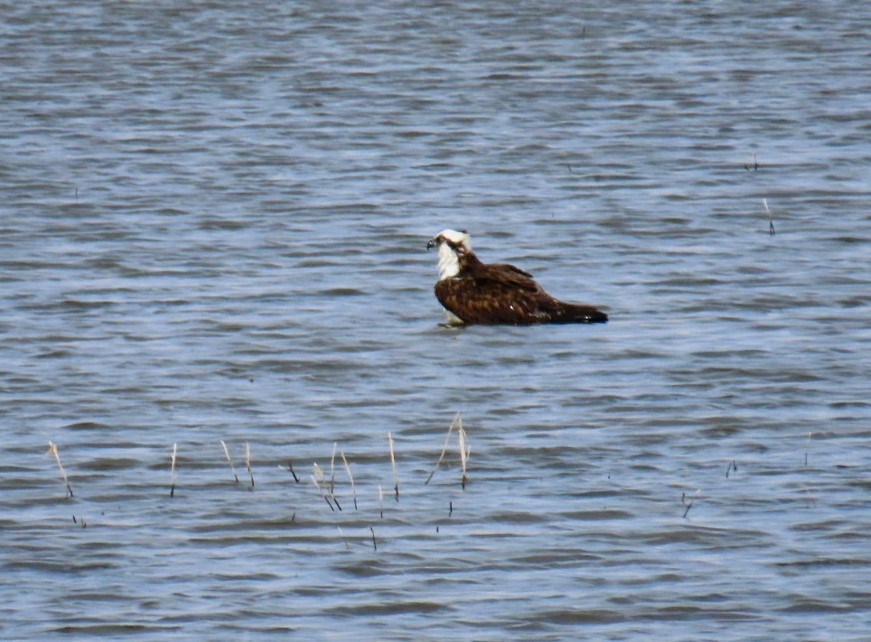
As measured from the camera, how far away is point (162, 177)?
20.2 metres

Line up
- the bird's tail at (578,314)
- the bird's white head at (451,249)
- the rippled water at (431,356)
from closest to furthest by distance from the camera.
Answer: the rippled water at (431,356) → the bird's tail at (578,314) → the bird's white head at (451,249)

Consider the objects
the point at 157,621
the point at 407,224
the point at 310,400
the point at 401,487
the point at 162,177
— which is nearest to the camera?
the point at 157,621

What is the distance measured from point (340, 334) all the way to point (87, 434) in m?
2.96

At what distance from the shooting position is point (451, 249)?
14.3m

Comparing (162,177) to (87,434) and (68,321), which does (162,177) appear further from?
(87,434)

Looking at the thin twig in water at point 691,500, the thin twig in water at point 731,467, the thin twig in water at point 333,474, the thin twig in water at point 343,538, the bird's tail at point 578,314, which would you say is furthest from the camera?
the bird's tail at point 578,314

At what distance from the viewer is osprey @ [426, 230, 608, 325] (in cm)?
1351

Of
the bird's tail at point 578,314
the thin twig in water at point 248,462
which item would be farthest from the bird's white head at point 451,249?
the thin twig in water at point 248,462

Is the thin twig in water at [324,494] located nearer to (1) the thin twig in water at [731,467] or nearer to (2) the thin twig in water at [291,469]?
(2) the thin twig in water at [291,469]

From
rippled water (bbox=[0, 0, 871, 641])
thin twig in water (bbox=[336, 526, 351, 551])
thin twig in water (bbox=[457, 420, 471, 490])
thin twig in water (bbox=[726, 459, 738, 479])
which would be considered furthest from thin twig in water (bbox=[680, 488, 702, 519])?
thin twig in water (bbox=[336, 526, 351, 551])

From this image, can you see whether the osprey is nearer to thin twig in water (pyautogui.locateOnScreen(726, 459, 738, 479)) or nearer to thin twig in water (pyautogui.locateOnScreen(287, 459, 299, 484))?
thin twig in water (pyautogui.locateOnScreen(726, 459, 738, 479))

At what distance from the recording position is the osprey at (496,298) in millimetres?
13508

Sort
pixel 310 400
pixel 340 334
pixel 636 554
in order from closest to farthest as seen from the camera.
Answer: pixel 636 554 < pixel 310 400 < pixel 340 334

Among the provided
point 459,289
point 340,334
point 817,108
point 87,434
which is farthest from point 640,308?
point 817,108
